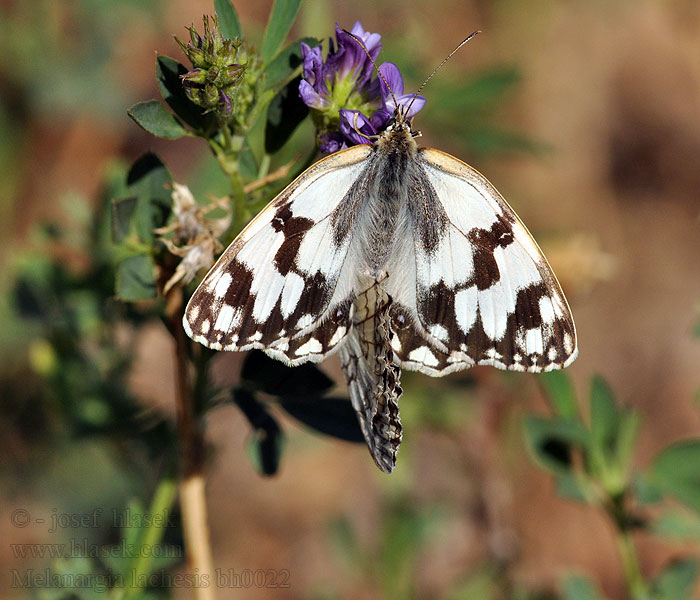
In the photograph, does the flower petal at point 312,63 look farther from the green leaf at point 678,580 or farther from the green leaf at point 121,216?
the green leaf at point 678,580

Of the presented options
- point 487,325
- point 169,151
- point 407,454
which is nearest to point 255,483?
point 407,454

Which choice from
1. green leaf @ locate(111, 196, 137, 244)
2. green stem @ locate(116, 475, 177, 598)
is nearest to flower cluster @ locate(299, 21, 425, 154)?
green leaf @ locate(111, 196, 137, 244)

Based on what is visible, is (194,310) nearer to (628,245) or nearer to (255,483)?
(255,483)

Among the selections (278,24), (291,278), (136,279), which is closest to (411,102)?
(278,24)

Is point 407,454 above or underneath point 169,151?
underneath

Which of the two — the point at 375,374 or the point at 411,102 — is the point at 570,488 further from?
the point at 411,102

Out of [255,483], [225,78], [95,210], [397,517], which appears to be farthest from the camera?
[255,483]
